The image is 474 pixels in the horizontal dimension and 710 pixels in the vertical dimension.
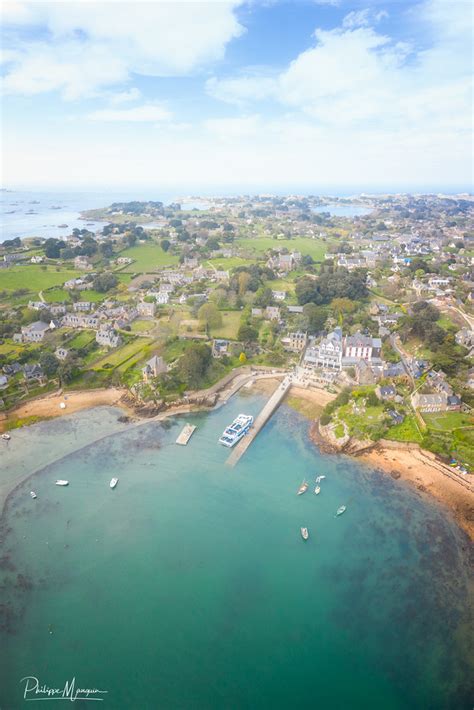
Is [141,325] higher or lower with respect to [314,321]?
lower

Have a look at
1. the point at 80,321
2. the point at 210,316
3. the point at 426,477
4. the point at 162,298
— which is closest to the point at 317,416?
the point at 426,477

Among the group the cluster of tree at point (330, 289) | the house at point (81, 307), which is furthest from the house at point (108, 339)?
the cluster of tree at point (330, 289)

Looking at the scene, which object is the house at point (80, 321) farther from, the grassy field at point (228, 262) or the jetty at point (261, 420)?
the grassy field at point (228, 262)

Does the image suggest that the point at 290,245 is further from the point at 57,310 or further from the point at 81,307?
the point at 57,310

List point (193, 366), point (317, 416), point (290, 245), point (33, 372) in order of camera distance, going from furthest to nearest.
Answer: point (290, 245) → point (33, 372) → point (193, 366) → point (317, 416)

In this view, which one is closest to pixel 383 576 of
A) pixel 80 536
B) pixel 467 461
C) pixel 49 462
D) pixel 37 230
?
pixel 467 461
